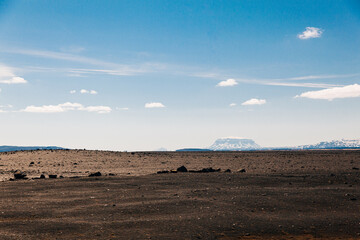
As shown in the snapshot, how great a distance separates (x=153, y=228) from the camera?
9602 millimetres

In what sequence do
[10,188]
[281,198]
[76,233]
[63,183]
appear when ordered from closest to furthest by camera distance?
[76,233], [281,198], [10,188], [63,183]

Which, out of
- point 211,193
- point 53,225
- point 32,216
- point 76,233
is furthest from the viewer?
point 211,193

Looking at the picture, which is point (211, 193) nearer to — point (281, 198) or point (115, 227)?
point (281, 198)

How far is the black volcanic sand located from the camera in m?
9.30

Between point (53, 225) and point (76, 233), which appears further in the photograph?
point (53, 225)

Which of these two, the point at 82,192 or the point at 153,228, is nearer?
the point at 153,228

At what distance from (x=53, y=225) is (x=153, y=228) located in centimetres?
307

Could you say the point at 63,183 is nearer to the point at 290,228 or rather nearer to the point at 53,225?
the point at 53,225

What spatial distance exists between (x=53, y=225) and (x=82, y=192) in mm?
5661

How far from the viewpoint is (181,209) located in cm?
1194

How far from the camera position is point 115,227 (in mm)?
9680

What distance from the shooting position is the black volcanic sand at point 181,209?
9.30 metres

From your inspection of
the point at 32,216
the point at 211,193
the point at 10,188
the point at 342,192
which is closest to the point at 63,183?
the point at 10,188

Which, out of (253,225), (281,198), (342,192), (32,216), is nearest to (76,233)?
(32,216)
